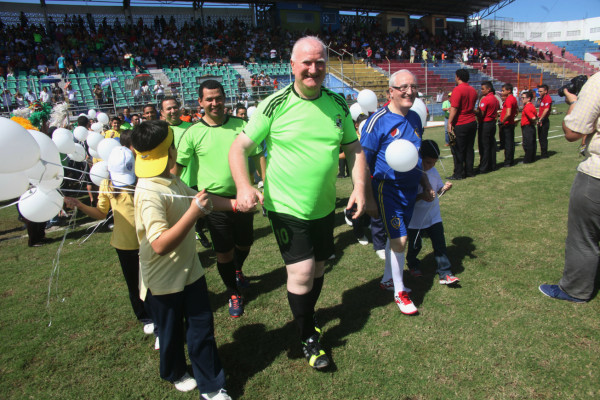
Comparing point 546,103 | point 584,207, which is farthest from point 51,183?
point 546,103

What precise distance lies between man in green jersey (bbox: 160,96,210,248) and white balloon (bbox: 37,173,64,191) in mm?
743

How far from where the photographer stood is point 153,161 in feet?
7.32

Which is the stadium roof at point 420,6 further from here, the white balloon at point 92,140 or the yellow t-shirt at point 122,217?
the yellow t-shirt at point 122,217

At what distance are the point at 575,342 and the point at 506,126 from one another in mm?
7024

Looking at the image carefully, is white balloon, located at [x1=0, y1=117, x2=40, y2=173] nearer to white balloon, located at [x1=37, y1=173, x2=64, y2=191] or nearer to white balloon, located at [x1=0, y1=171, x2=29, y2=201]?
white balloon, located at [x1=0, y1=171, x2=29, y2=201]

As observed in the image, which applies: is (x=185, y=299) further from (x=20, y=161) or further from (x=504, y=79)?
(x=504, y=79)

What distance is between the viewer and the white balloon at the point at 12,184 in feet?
6.79

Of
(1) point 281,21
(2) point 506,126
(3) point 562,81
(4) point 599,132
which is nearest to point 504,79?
(3) point 562,81

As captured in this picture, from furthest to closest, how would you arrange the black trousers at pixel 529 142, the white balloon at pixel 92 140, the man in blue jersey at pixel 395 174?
1. the black trousers at pixel 529 142
2. the white balloon at pixel 92 140
3. the man in blue jersey at pixel 395 174

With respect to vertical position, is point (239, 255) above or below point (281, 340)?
above

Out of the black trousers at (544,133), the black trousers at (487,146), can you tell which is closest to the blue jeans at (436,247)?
the black trousers at (487,146)

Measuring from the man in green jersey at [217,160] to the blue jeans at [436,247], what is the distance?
1692mm

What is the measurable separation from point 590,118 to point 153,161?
309cm

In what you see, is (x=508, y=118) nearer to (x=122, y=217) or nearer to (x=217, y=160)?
(x=217, y=160)
